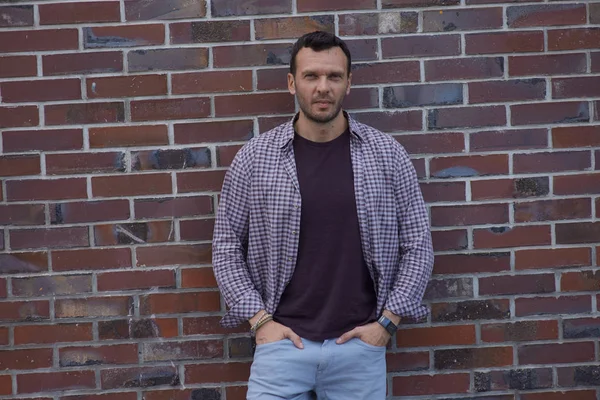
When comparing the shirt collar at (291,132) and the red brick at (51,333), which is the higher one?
the shirt collar at (291,132)

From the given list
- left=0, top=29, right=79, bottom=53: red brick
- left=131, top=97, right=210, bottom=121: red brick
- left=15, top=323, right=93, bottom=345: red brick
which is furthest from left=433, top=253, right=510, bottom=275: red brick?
left=0, top=29, right=79, bottom=53: red brick

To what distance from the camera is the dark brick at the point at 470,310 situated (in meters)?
3.27

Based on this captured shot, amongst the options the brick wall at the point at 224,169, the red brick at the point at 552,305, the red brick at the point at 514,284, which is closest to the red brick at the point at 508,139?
the brick wall at the point at 224,169

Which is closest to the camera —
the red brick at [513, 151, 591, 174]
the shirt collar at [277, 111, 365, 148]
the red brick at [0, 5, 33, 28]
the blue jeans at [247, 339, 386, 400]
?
the blue jeans at [247, 339, 386, 400]

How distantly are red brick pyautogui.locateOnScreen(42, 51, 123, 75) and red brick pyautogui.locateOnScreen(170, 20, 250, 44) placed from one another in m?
0.27

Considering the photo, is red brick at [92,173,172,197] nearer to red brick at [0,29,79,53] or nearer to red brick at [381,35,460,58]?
red brick at [0,29,79,53]

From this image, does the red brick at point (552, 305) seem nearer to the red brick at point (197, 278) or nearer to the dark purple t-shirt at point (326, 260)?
the dark purple t-shirt at point (326, 260)

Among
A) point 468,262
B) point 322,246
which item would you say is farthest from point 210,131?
point 468,262

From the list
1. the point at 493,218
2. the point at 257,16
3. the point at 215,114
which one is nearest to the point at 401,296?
the point at 493,218

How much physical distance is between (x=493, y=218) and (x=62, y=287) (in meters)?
1.89

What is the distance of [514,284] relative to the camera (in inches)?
129

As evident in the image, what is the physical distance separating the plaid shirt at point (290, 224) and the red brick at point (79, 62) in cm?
72

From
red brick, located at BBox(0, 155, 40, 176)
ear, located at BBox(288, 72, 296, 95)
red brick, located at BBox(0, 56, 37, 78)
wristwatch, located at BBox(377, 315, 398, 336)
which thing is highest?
red brick, located at BBox(0, 56, 37, 78)

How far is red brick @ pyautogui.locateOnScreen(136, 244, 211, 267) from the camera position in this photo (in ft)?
10.6
